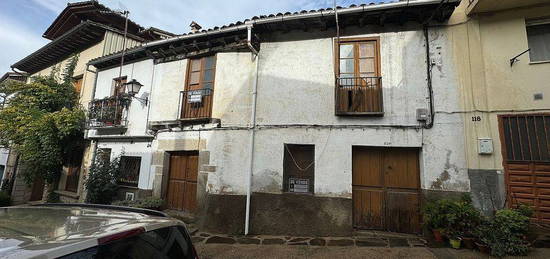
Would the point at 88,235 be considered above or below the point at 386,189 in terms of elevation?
below

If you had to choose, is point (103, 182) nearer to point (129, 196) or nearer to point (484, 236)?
point (129, 196)

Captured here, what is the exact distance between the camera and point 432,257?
4590 millimetres

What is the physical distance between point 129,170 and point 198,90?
395cm

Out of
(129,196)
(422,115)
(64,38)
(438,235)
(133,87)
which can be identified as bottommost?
(438,235)

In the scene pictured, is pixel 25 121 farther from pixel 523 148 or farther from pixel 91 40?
pixel 523 148

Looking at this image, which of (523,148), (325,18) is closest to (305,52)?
(325,18)

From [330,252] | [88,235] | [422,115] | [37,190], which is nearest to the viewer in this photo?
[88,235]

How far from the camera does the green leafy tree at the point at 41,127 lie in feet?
29.5

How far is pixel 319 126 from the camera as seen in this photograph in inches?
247

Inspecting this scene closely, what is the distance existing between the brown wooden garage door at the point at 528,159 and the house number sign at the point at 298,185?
4.42m

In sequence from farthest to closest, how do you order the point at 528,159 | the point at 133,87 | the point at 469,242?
the point at 133,87 < the point at 528,159 < the point at 469,242

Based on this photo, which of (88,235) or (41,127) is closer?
(88,235)

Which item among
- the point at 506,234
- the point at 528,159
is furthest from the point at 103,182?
the point at 528,159

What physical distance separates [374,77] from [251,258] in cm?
518
